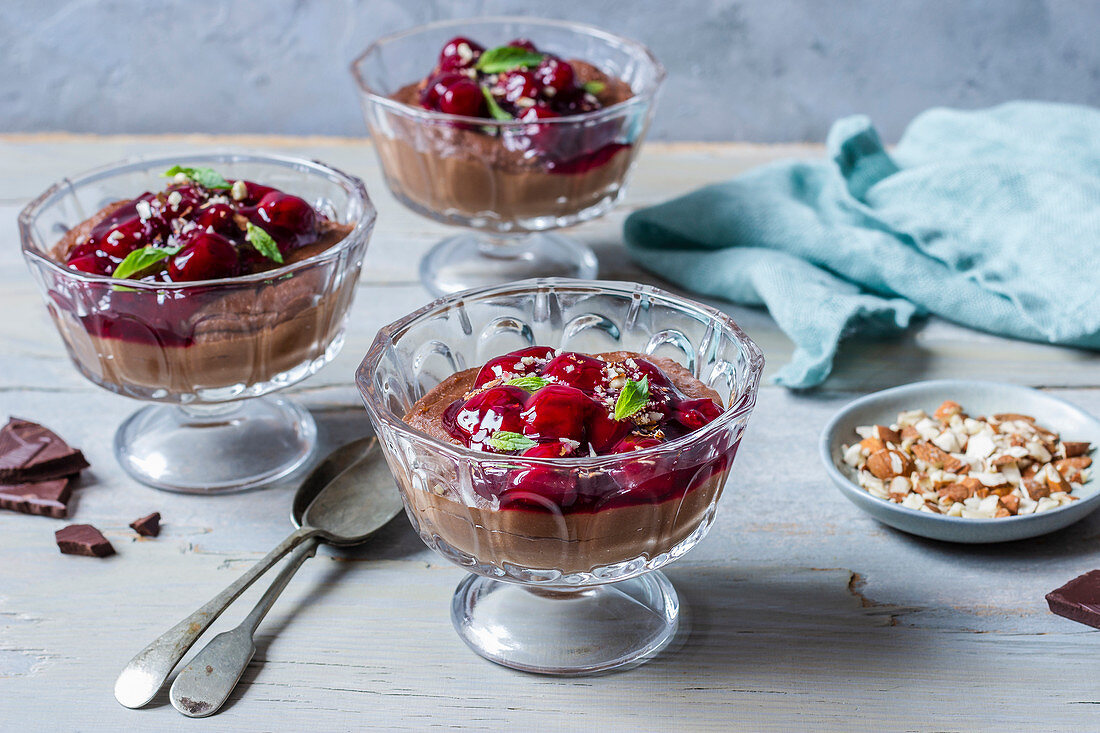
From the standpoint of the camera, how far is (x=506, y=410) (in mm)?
1164

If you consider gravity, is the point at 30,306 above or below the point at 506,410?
below

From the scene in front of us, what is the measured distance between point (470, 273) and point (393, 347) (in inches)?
33.5

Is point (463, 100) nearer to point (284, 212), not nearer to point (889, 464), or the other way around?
point (284, 212)

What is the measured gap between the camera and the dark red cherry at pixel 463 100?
74.4 inches

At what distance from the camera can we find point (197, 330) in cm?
143

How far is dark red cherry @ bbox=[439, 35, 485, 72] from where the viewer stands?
2.05 metres

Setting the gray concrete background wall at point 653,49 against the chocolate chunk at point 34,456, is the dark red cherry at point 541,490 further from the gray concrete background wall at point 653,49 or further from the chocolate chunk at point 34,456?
the gray concrete background wall at point 653,49

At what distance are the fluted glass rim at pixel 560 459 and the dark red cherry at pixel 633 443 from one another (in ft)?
0.11

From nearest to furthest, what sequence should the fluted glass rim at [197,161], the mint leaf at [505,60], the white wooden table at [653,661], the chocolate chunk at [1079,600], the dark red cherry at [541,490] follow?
the dark red cherry at [541,490], the white wooden table at [653,661], the chocolate chunk at [1079,600], the fluted glass rim at [197,161], the mint leaf at [505,60]

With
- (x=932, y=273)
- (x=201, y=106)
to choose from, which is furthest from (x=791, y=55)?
(x=201, y=106)

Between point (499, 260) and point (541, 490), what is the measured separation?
122 cm

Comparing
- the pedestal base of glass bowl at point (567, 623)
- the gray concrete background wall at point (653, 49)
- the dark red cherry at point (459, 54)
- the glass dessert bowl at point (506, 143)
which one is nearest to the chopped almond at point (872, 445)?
the pedestal base of glass bowl at point (567, 623)

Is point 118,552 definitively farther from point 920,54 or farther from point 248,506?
point 920,54

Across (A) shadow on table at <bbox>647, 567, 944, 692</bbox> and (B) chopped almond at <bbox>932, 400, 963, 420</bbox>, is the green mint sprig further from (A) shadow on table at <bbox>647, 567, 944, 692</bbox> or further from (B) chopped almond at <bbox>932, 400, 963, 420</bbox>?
(A) shadow on table at <bbox>647, 567, 944, 692</bbox>
